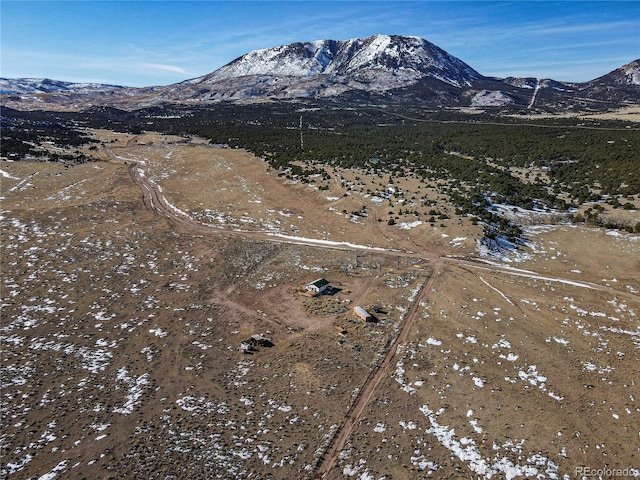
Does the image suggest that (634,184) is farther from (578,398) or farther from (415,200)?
(578,398)

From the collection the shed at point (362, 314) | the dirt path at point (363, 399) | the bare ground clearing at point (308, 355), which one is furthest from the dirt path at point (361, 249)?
the shed at point (362, 314)

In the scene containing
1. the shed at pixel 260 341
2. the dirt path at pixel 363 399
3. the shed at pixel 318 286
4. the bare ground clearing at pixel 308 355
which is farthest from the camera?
the shed at pixel 318 286

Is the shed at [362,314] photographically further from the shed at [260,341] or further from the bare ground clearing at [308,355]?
the shed at [260,341]

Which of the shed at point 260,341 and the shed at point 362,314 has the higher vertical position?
the shed at point 362,314

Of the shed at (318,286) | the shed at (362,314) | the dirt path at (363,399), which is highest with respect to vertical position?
the shed at (318,286)

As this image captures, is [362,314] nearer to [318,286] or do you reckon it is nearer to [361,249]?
[318,286]

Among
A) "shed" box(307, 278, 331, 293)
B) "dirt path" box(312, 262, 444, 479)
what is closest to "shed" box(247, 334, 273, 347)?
"shed" box(307, 278, 331, 293)

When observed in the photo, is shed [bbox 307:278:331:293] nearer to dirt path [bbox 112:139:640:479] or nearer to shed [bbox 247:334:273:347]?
shed [bbox 247:334:273:347]

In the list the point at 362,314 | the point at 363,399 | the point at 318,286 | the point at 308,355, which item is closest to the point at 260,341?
the point at 308,355
